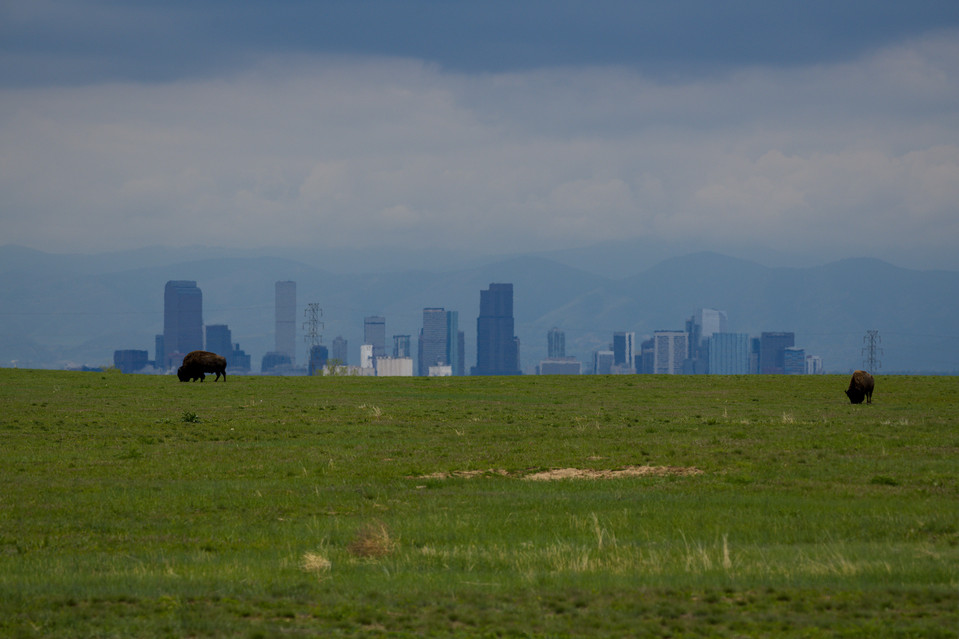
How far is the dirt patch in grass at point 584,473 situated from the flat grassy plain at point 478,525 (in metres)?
0.13

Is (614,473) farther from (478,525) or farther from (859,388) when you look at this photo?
(859,388)

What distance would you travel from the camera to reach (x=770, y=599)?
14.3m

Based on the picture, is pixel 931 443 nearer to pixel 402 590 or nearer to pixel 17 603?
pixel 402 590

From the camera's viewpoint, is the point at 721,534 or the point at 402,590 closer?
the point at 402,590

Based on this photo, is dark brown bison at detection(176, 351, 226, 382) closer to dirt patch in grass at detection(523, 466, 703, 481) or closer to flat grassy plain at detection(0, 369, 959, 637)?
flat grassy plain at detection(0, 369, 959, 637)

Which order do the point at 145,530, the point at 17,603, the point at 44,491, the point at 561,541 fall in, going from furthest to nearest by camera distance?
the point at 44,491 < the point at 145,530 < the point at 561,541 < the point at 17,603

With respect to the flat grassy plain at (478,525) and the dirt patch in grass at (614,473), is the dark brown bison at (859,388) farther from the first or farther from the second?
the dirt patch in grass at (614,473)

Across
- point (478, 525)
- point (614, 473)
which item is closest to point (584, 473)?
point (614, 473)

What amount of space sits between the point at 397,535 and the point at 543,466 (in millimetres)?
10362

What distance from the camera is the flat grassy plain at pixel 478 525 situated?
541 inches

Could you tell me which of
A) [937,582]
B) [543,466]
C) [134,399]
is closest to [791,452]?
[543,466]

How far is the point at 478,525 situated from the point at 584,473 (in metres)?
8.10

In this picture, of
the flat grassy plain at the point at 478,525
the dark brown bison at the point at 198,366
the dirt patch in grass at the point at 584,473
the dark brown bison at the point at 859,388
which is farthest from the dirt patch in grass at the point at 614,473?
the dark brown bison at the point at 198,366

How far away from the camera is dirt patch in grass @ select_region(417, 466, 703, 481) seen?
2796 centimetres
